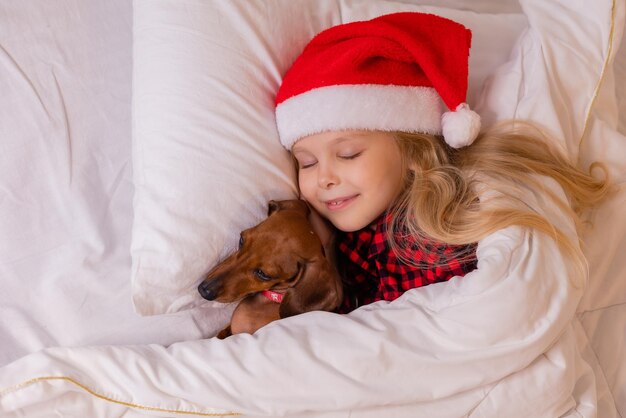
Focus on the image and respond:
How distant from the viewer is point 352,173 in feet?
4.95

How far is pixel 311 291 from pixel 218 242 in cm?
26

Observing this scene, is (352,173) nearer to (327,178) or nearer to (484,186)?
(327,178)

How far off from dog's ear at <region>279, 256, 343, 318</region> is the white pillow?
19 centimetres

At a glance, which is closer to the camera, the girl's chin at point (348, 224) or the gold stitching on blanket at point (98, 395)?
the gold stitching on blanket at point (98, 395)

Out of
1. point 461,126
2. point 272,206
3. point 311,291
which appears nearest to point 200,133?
point 272,206

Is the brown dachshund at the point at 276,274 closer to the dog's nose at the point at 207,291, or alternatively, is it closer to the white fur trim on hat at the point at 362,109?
the dog's nose at the point at 207,291

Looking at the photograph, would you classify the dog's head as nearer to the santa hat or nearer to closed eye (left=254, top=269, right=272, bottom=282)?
closed eye (left=254, top=269, right=272, bottom=282)

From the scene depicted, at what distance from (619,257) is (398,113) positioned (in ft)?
2.52

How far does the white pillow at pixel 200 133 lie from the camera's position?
1.46 metres

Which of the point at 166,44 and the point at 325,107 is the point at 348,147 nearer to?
the point at 325,107

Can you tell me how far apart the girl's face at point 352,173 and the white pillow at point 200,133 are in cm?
10

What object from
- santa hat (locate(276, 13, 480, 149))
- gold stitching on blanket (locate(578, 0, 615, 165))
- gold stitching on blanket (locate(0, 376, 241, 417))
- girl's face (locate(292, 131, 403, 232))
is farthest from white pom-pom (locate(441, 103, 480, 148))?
gold stitching on blanket (locate(0, 376, 241, 417))

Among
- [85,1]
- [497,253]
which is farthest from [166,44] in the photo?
[497,253]

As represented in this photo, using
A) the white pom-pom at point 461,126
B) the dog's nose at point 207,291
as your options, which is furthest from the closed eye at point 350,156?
the dog's nose at point 207,291
